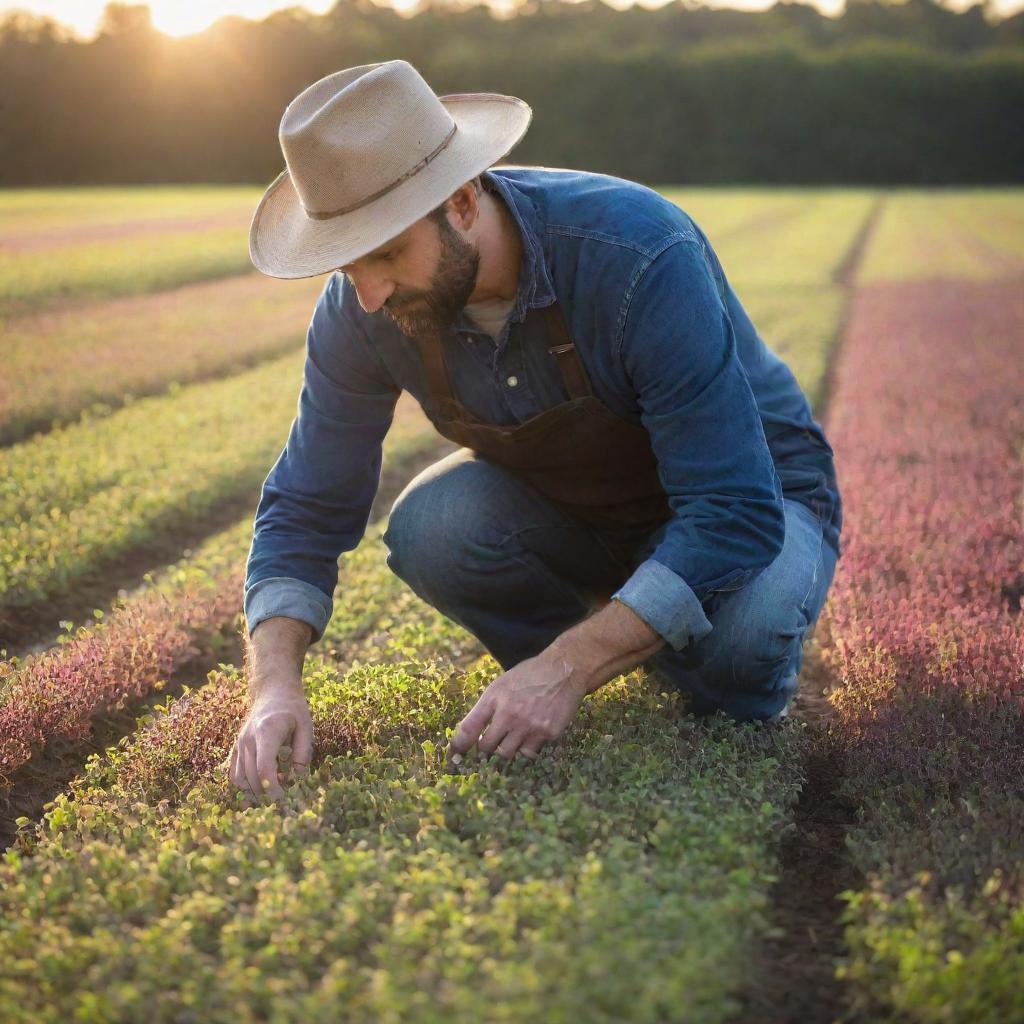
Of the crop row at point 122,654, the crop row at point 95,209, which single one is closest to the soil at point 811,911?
the crop row at point 122,654

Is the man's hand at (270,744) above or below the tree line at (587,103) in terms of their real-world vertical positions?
above

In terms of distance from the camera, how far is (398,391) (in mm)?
3812

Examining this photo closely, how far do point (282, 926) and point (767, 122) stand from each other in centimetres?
5516

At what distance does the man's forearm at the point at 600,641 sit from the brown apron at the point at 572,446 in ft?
2.25

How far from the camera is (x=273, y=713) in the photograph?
317 cm

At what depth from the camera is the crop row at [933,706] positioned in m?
2.41

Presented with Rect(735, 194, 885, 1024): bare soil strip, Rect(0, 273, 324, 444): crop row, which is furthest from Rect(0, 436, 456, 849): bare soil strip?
Rect(0, 273, 324, 444): crop row

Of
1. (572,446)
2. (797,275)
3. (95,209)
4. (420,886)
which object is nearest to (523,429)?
(572,446)

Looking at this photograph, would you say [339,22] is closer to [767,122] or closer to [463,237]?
[767,122]

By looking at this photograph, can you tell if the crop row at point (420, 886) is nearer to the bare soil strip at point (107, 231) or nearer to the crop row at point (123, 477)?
the crop row at point (123, 477)

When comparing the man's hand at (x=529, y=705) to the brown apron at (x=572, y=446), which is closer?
the man's hand at (x=529, y=705)

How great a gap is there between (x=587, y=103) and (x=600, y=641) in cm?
5379

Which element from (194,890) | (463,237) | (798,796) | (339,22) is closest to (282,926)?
(194,890)

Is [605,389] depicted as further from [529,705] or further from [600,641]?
[529,705]
